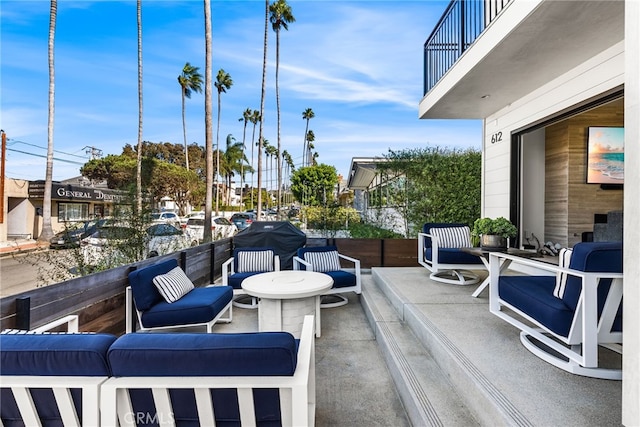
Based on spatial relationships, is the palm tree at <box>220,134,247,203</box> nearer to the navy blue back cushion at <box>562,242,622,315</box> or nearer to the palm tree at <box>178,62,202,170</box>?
the palm tree at <box>178,62,202,170</box>

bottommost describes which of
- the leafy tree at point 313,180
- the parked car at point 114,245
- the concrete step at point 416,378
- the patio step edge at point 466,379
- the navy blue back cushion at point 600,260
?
the concrete step at point 416,378

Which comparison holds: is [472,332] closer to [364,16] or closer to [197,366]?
[197,366]

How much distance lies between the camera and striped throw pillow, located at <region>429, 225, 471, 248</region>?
195 inches

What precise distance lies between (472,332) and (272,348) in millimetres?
2019

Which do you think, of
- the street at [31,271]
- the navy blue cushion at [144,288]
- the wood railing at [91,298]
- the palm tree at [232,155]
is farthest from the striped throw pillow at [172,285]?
the palm tree at [232,155]

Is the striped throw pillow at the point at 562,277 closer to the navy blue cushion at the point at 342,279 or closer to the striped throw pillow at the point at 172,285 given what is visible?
the navy blue cushion at the point at 342,279

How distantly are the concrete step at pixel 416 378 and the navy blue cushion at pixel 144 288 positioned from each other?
2239 millimetres

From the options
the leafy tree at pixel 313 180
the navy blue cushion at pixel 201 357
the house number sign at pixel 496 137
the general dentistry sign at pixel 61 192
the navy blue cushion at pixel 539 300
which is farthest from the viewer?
the leafy tree at pixel 313 180

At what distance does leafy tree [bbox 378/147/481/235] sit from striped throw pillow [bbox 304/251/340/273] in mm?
2892

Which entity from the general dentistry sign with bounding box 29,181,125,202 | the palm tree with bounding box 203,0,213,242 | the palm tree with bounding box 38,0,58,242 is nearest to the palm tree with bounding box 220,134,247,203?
the general dentistry sign with bounding box 29,181,125,202

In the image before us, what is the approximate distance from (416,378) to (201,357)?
5.20ft

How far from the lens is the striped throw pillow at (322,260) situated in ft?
16.0

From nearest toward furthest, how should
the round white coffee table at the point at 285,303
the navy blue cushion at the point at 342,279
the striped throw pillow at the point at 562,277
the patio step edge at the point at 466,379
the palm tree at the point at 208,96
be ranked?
the patio step edge at the point at 466,379 → the striped throw pillow at the point at 562,277 → the round white coffee table at the point at 285,303 → the navy blue cushion at the point at 342,279 → the palm tree at the point at 208,96

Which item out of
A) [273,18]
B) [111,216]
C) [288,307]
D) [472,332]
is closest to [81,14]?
[111,216]
